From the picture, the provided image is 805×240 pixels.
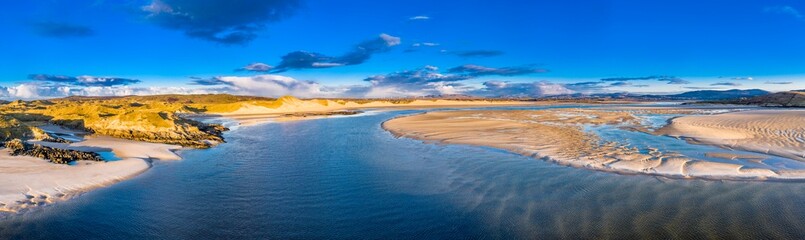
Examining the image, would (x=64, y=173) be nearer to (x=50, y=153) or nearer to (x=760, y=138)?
(x=50, y=153)

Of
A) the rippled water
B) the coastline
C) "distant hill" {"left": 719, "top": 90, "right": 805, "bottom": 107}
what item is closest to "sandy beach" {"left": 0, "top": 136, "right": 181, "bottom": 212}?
the coastline

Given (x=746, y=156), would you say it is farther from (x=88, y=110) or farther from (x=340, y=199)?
(x=88, y=110)

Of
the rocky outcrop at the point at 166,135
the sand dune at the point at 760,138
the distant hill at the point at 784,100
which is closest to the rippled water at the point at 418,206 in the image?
the sand dune at the point at 760,138

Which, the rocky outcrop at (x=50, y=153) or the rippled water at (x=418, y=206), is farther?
the rocky outcrop at (x=50, y=153)

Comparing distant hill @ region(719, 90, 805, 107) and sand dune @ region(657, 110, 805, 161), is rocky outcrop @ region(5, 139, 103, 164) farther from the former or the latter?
distant hill @ region(719, 90, 805, 107)

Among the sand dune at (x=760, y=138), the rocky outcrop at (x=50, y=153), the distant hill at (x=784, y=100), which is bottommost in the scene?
the sand dune at (x=760, y=138)

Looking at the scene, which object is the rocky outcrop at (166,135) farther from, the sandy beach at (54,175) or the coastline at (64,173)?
the sandy beach at (54,175)
